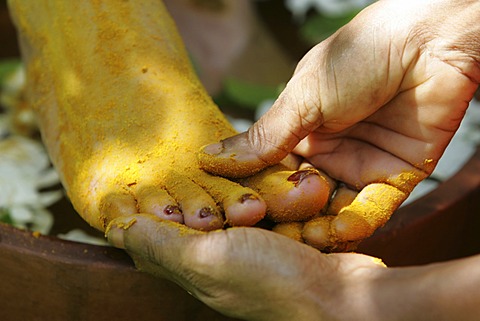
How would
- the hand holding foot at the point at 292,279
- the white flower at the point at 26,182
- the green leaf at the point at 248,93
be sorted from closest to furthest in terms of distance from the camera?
the hand holding foot at the point at 292,279 → the white flower at the point at 26,182 → the green leaf at the point at 248,93

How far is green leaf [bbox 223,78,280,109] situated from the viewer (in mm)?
1918

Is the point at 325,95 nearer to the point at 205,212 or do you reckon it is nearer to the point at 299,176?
the point at 299,176

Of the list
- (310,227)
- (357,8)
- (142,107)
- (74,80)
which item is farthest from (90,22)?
(357,8)

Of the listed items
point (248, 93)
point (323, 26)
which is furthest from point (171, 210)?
point (323, 26)

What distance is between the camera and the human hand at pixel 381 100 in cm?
103

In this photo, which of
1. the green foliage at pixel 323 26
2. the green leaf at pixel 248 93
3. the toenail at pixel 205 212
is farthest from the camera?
the green foliage at pixel 323 26

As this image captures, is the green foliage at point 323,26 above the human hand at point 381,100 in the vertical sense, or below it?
below

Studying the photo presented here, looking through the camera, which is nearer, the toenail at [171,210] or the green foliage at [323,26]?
the toenail at [171,210]

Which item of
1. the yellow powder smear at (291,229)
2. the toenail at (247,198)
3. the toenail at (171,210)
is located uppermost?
the toenail at (247,198)

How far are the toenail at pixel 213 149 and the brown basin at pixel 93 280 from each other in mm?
182

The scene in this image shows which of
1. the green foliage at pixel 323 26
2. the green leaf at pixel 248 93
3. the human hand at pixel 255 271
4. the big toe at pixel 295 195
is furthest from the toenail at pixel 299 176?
the green foliage at pixel 323 26

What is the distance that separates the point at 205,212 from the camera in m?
0.96

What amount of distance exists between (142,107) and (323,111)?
0.29m

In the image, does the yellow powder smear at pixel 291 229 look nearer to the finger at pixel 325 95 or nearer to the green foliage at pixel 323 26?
the finger at pixel 325 95
